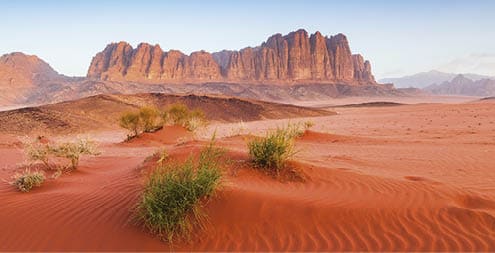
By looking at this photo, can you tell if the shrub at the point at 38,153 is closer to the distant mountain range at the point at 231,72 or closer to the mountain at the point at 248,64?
the distant mountain range at the point at 231,72

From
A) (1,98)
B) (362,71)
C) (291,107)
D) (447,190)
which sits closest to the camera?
(447,190)

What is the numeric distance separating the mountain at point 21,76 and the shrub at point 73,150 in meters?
133

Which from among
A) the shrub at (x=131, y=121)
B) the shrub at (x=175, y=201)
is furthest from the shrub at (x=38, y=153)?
the shrub at (x=131, y=121)

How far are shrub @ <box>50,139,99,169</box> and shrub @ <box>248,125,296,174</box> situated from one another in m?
4.72

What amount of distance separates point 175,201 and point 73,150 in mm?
5843

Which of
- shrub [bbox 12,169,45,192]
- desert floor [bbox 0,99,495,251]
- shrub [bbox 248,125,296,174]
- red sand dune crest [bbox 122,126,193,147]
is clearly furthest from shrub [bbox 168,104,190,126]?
shrub [bbox 248,125,296,174]

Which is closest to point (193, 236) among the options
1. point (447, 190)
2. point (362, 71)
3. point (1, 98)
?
point (447, 190)

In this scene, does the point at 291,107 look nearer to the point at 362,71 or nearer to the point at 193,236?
the point at 193,236

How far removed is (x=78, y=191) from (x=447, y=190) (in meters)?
6.55

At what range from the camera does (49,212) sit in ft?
19.4

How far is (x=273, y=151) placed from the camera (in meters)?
7.64

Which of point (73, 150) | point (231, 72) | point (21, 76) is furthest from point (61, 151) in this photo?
point (21, 76)

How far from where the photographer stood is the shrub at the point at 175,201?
16.4 feet

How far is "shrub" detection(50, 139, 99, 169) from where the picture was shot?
31.7 feet
